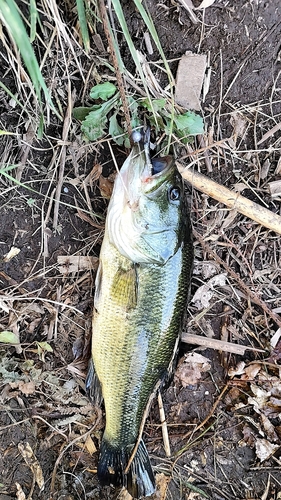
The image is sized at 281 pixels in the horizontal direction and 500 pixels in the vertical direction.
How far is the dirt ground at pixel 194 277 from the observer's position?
9.61ft

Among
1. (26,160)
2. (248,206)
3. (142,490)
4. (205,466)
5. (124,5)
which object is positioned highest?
(124,5)

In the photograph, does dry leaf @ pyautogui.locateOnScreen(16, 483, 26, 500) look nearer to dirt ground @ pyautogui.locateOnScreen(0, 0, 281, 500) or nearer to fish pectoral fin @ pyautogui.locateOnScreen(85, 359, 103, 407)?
dirt ground @ pyautogui.locateOnScreen(0, 0, 281, 500)

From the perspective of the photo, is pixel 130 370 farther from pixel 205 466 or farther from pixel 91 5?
pixel 91 5

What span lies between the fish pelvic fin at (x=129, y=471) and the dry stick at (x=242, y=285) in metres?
1.18

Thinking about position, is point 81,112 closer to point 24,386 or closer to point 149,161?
point 149,161

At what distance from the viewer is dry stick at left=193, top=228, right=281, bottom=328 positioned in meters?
3.11

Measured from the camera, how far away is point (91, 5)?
8.95 feet

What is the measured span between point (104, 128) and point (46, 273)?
0.98 m


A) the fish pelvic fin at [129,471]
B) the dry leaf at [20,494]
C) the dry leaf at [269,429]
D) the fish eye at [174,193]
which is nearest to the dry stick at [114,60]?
the fish eye at [174,193]

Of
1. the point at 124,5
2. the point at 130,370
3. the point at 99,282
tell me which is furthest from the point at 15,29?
the point at 130,370

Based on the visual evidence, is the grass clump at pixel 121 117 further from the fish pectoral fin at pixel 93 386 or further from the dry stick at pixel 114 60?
the fish pectoral fin at pixel 93 386

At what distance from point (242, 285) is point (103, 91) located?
1519mm

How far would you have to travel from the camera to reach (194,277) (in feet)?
10.5

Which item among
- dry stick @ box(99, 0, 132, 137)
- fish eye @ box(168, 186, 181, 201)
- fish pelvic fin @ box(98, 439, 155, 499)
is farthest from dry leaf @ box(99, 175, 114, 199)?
fish pelvic fin @ box(98, 439, 155, 499)
